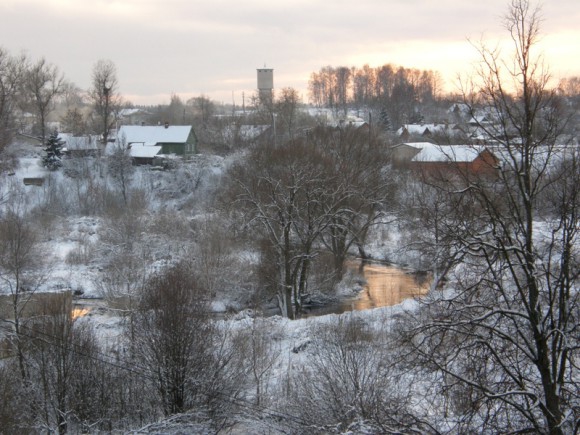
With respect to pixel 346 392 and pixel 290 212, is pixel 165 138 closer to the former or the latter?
pixel 290 212

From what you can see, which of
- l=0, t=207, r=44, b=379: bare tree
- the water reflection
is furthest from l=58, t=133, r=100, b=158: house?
the water reflection

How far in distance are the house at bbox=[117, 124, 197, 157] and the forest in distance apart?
3.59 meters

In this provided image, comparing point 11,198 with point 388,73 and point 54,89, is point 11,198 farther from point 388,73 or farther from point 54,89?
point 388,73

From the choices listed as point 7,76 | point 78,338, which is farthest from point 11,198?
point 78,338

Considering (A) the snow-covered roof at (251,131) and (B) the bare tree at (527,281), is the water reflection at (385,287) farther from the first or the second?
(A) the snow-covered roof at (251,131)

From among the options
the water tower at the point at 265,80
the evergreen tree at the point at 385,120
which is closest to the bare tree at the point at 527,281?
the evergreen tree at the point at 385,120

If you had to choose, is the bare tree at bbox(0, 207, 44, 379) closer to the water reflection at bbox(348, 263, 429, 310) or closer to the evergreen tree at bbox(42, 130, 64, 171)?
the water reflection at bbox(348, 263, 429, 310)

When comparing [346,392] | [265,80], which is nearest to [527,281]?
[346,392]

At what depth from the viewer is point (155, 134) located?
56.3 m

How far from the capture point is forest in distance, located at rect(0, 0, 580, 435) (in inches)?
300

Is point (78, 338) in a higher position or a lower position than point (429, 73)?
lower

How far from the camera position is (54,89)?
193 ft

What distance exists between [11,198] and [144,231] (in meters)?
13.6

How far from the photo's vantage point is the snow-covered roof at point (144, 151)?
4978 centimetres
